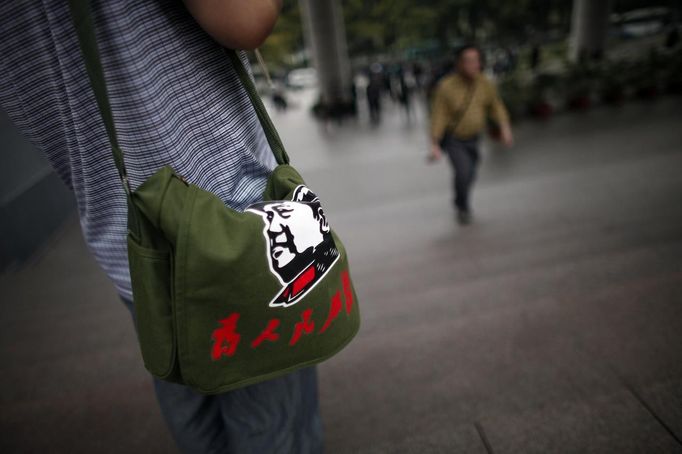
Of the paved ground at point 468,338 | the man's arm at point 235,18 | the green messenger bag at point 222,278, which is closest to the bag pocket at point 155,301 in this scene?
the green messenger bag at point 222,278

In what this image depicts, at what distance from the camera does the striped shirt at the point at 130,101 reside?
943 millimetres

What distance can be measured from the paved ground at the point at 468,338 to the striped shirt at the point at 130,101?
1.35 m

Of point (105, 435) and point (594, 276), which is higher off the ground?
point (105, 435)

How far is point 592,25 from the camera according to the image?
15.4 metres

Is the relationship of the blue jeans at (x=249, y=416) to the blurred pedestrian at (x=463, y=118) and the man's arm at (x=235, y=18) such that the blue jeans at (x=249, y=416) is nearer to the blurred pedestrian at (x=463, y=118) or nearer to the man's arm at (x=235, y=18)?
the man's arm at (x=235, y=18)

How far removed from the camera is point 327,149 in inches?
409

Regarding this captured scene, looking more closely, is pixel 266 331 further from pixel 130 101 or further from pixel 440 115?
pixel 440 115

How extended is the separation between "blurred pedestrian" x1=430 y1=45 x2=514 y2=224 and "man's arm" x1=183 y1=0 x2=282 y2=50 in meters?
3.45

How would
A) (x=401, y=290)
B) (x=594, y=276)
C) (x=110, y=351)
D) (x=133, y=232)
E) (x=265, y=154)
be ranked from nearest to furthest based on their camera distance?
(x=133, y=232), (x=265, y=154), (x=110, y=351), (x=594, y=276), (x=401, y=290)

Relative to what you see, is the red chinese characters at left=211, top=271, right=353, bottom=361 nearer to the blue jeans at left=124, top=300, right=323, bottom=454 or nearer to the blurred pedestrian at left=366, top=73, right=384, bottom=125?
the blue jeans at left=124, top=300, right=323, bottom=454

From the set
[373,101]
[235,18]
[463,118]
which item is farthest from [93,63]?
[373,101]

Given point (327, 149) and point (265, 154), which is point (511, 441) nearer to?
point (265, 154)

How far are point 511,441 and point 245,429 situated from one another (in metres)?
1.14

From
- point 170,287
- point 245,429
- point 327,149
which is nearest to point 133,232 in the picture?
point 170,287
